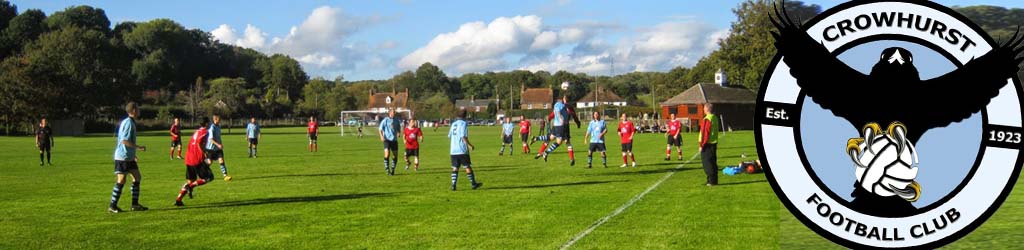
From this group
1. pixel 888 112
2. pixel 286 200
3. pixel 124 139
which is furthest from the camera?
pixel 286 200

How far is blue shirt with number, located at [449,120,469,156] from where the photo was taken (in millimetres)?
16250

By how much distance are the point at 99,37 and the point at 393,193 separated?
89591 mm

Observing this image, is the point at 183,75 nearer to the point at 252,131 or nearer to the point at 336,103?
the point at 336,103

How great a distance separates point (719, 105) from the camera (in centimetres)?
7181

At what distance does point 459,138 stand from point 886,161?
45.3 feet

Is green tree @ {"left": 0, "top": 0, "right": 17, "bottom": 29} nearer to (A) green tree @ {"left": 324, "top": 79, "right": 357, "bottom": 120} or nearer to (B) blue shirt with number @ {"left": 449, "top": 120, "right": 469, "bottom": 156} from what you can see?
(A) green tree @ {"left": 324, "top": 79, "right": 357, "bottom": 120}

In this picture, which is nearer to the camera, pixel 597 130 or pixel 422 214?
pixel 422 214

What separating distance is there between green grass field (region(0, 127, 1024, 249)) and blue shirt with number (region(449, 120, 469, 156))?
0.80m

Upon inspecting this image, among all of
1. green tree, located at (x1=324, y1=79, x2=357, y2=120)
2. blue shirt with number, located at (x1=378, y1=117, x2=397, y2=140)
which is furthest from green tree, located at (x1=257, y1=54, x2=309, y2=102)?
blue shirt with number, located at (x1=378, y1=117, x2=397, y2=140)

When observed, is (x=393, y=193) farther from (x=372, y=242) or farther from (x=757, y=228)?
(x=757, y=228)

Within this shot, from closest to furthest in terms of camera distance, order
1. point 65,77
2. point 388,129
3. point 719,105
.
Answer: point 388,129 < point 719,105 < point 65,77

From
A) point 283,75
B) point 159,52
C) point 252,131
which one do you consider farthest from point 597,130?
point 283,75

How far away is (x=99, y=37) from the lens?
94375 millimetres

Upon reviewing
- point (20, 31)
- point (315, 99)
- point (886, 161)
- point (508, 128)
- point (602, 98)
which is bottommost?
point (508, 128)
